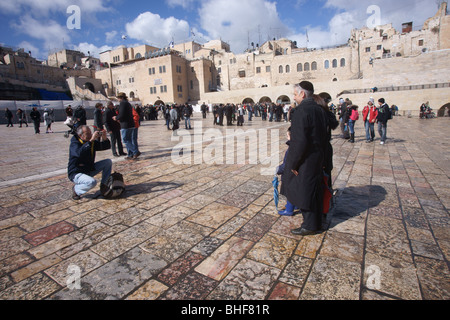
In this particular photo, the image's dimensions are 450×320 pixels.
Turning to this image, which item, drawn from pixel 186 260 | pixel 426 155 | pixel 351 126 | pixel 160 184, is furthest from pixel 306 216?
pixel 351 126

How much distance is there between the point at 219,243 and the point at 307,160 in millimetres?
1258

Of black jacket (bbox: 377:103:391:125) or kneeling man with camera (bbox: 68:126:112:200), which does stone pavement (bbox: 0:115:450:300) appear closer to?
kneeling man with camera (bbox: 68:126:112:200)

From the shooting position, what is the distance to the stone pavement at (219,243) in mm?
1853

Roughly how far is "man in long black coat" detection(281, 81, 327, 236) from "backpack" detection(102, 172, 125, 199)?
2.63 metres

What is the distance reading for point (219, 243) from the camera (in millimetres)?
2469

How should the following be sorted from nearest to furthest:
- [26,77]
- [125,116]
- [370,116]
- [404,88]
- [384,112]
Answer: [125,116], [384,112], [370,116], [404,88], [26,77]

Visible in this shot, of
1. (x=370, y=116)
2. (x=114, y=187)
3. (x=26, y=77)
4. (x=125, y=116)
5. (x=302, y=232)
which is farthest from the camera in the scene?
(x=26, y=77)

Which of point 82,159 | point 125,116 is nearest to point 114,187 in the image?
point 82,159

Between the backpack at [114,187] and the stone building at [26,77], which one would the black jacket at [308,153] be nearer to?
the backpack at [114,187]

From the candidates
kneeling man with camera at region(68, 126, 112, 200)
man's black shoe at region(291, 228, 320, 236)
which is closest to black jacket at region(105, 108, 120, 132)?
kneeling man with camera at region(68, 126, 112, 200)

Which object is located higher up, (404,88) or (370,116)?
(404,88)

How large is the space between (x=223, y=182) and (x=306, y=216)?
210 cm

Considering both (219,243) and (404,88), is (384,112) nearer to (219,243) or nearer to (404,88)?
(219,243)

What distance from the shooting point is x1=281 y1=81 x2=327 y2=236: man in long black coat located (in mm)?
2375
